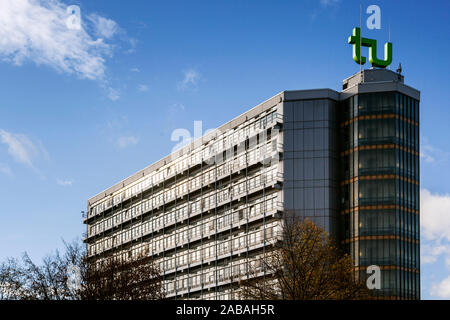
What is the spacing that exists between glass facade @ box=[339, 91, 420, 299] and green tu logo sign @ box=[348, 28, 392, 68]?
23.7 feet

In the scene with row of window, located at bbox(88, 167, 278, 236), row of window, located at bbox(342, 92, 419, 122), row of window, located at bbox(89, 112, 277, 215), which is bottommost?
row of window, located at bbox(88, 167, 278, 236)

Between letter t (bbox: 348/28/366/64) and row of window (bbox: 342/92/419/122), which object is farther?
letter t (bbox: 348/28/366/64)

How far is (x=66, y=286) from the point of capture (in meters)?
70.6

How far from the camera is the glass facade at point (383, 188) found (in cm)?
9475

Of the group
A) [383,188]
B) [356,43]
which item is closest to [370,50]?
[356,43]

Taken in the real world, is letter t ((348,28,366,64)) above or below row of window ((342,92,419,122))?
above

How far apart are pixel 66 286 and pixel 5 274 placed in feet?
32.2

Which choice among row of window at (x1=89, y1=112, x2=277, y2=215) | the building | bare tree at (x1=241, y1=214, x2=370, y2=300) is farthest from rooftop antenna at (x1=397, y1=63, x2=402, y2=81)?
bare tree at (x1=241, y1=214, x2=370, y2=300)

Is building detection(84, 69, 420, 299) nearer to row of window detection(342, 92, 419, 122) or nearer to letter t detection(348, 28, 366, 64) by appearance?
row of window detection(342, 92, 419, 122)

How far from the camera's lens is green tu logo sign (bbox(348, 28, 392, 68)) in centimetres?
10350

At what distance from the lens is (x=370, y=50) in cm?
10362

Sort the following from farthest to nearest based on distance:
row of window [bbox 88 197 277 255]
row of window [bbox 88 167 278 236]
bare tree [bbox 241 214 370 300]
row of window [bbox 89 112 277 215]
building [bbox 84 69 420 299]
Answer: row of window [bbox 89 112 277 215] < row of window [bbox 88 197 277 255] < row of window [bbox 88 167 278 236] < building [bbox 84 69 420 299] < bare tree [bbox 241 214 370 300]

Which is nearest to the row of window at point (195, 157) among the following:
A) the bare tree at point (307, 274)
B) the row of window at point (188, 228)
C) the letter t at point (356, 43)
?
the row of window at point (188, 228)
